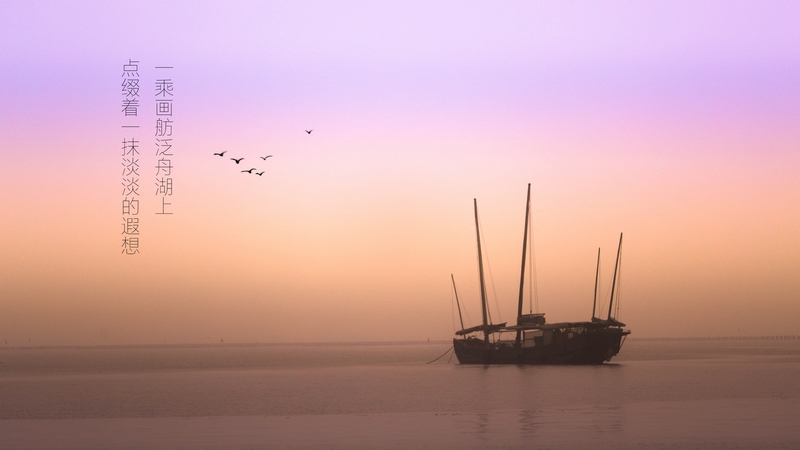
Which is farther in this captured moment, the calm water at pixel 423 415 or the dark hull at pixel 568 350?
the dark hull at pixel 568 350

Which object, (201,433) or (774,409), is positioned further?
(774,409)

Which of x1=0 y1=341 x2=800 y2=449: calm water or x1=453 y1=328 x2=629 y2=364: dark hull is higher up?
x1=453 y1=328 x2=629 y2=364: dark hull

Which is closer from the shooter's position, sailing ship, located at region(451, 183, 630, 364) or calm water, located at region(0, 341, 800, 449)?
calm water, located at region(0, 341, 800, 449)

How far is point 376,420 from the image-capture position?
52.9 m

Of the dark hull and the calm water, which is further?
the dark hull

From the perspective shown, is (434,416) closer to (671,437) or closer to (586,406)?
(586,406)

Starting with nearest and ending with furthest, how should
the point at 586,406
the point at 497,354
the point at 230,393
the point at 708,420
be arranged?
the point at 708,420 → the point at 586,406 → the point at 230,393 → the point at 497,354

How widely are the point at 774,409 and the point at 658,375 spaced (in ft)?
169

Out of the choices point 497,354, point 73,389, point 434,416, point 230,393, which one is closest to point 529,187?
point 497,354

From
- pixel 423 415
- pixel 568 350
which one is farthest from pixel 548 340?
pixel 423 415

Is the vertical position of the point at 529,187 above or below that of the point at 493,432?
above

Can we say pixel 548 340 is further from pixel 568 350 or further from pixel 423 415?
pixel 423 415

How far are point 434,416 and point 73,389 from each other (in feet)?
168

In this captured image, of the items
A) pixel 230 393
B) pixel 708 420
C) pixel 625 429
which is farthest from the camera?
pixel 230 393
